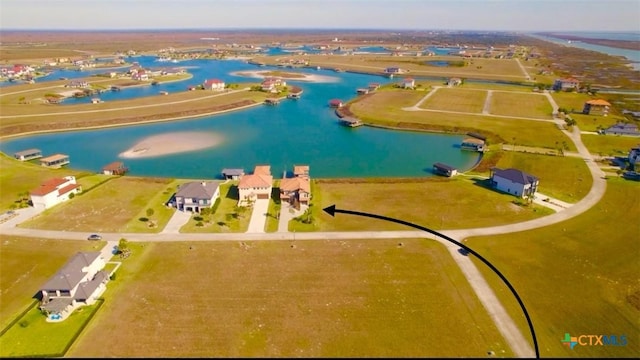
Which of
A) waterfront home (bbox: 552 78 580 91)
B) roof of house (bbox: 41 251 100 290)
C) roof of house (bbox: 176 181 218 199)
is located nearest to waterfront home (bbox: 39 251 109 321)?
roof of house (bbox: 41 251 100 290)

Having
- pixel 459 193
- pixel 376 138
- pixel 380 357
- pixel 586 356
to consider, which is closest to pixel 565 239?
pixel 459 193

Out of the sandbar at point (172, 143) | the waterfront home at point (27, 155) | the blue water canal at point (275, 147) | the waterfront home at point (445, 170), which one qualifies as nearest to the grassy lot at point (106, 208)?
the blue water canal at point (275, 147)

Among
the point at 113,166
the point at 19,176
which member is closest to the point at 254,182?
the point at 113,166

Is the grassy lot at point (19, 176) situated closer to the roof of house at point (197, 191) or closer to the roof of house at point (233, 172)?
the roof of house at point (197, 191)

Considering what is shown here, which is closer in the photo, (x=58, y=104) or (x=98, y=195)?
(x=98, y=195)

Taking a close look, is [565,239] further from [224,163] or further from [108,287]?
[224,163]

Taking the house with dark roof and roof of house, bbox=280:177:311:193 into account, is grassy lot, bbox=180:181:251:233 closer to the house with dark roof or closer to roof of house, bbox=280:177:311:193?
roof of house, bbox=280:177:311:193
